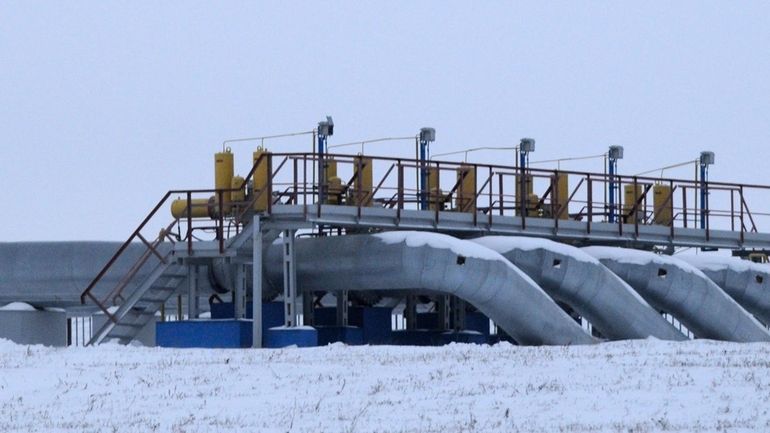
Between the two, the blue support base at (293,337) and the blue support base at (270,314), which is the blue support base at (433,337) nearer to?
the blue support base at (270,314)

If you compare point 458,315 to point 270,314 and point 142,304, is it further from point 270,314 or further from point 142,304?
point 142,304

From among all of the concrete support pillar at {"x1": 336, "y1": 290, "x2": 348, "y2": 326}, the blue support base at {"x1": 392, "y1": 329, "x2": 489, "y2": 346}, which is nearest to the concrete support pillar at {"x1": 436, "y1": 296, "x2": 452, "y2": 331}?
the blue support base at {"x1": 392, "y1": 329, "x2": 489, "y2": 346}

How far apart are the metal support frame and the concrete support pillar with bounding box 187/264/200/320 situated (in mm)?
2120

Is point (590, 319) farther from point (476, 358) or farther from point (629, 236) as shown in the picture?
point (476, 358)

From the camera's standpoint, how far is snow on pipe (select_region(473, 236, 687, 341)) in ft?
117

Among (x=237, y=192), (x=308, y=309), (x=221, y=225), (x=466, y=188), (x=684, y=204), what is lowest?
(x=308, y=309)

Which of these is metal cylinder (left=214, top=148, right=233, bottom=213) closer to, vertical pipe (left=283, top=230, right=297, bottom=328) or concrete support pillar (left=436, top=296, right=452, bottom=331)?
vertical pipe (left=283, top=230, right=297, bottom=328)

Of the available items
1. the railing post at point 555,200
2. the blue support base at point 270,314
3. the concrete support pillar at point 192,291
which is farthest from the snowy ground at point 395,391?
the railing post at point 555,200

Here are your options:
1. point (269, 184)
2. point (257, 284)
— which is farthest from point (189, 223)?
point (257, 284)

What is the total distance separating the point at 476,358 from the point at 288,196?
32.5 ft

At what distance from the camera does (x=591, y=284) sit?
117ft

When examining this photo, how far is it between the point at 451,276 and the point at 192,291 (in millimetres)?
5789

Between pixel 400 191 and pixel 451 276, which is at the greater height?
pixel 400 191

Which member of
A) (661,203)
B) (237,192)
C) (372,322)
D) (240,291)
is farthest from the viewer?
(661,203)
